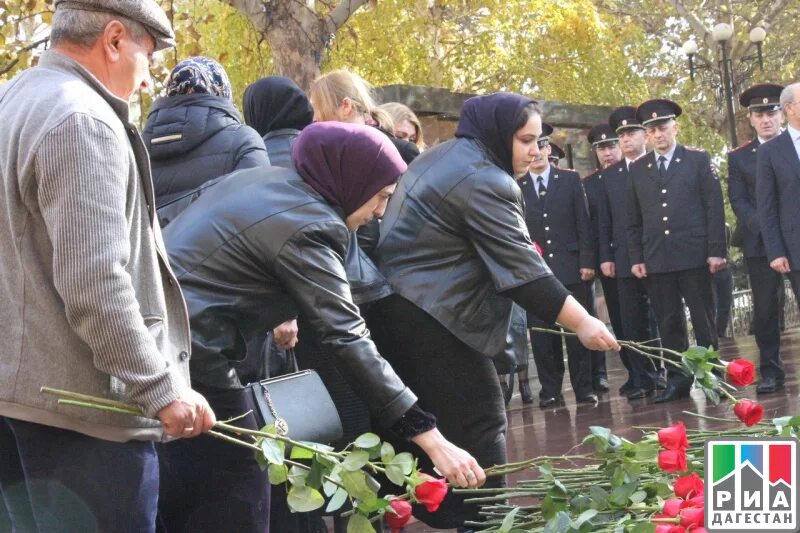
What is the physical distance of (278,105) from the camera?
620cm

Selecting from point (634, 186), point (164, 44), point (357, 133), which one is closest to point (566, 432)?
point (634, 186)

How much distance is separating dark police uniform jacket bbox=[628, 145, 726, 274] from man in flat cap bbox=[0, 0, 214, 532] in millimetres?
7619

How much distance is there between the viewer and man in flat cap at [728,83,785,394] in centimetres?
1028

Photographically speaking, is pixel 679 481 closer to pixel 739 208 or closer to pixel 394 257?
pixel 394 257

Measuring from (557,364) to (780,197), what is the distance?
227cm

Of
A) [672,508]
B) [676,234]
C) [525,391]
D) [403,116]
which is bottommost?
[525,391]

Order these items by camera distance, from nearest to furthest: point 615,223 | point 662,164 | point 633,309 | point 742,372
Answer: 1. point 742,372
2. point 662,164
3. point 633,309
4. point 615,223

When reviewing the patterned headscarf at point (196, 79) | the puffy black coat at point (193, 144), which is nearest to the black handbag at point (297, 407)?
the puffy black coat at point (193, 144)

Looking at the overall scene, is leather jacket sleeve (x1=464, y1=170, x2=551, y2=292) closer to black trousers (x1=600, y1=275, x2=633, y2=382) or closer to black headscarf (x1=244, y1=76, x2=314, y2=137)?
black headscarf (x1=244, y1=76, x2=314, y2=137)

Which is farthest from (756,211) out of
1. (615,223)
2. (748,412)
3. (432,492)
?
(432,492)

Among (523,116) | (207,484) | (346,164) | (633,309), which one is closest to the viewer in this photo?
(207,484)

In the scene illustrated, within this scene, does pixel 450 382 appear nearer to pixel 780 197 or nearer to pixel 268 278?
pixel 268 278

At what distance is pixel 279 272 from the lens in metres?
3.95

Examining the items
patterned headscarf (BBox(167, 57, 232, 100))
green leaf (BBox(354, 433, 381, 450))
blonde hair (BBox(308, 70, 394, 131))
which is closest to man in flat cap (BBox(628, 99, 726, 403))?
blonde hair (BBox(308, 70, 394, 131))
